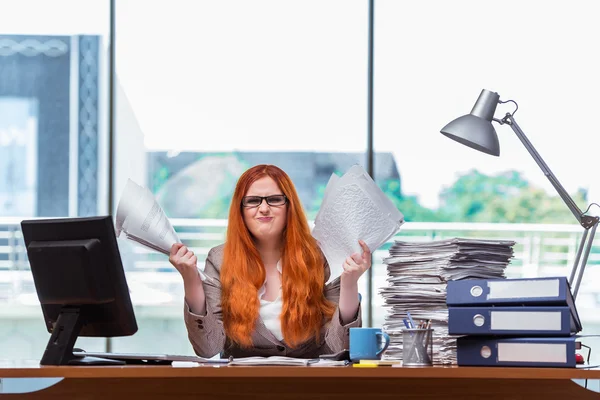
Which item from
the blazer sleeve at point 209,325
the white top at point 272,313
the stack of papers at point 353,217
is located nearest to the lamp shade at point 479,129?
the stack of papers at point 353,217

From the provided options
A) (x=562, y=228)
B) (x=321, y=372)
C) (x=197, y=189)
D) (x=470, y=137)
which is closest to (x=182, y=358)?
(x=321, y=372)

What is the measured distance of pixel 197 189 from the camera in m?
4.17

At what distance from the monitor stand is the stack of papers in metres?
0.61

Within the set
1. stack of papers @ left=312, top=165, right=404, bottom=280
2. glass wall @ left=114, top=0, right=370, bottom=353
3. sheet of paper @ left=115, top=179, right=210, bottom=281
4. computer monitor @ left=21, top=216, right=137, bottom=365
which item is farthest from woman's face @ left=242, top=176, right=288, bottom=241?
glass wall @ left=114, top=0, right=370, bottom=353

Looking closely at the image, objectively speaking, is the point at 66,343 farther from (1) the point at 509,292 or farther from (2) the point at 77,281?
(1) the point at 509,292

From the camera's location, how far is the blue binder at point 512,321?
1.96m

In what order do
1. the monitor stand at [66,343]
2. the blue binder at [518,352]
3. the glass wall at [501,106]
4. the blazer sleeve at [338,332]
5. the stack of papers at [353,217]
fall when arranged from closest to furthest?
the blue binder at [518,352] → the monitor stand at [66,343] → the stack of papers at [353,217] → the blazer sleeve at [338,332] → the glass wall at [501,106]

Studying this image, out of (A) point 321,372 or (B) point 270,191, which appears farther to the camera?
(B) point 270,191

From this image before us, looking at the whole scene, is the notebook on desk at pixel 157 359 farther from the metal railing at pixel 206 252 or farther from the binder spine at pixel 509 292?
the metal railing at pixel 206 252

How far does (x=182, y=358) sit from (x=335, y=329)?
548mm

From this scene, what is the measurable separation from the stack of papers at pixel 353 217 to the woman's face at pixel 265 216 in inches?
14.7

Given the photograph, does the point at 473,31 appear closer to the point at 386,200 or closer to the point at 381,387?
the point at 386,200

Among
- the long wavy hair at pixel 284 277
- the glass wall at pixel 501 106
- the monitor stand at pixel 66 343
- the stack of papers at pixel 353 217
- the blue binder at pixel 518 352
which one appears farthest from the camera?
the glass wall at pixel 501 106

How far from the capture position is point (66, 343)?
6.84 ft
